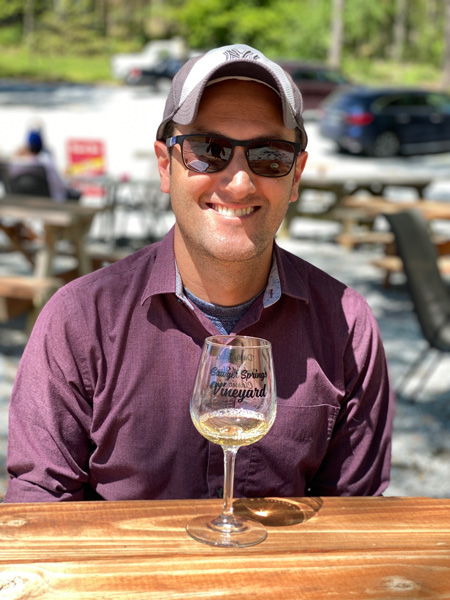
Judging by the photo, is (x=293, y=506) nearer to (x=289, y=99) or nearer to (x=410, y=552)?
(x=410, y=552)

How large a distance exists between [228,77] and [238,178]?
0.23 meters

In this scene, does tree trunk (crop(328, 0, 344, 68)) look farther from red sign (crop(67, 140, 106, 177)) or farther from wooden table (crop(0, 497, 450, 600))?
wooden table (crop(0, 497, 450, 600))

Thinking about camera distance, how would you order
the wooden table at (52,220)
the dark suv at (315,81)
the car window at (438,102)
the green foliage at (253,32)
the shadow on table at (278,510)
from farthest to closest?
the green foliage at (253,32), the dark suv at (315,81), the car window at (438,102), the wooden table at (52,220), the shadow on table at (278,510)

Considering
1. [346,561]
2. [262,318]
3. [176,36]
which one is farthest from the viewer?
[176,36]

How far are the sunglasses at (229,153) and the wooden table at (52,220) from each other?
4.50 metres

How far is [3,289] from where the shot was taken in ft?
19.2

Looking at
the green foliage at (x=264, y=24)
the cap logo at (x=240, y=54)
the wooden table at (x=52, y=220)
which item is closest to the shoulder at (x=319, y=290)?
the cap logo at (x=240, y=54)

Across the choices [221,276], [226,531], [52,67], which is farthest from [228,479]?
[52,67]

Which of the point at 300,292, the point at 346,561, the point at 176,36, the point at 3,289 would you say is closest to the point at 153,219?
the point at 3,289

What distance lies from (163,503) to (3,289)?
14.6 ft

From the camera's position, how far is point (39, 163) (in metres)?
8.40

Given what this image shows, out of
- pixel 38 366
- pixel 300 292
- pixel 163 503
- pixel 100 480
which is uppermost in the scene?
pixel 300 292

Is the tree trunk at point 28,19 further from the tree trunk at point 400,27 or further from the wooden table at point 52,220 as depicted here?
the wooden table at point 52,220

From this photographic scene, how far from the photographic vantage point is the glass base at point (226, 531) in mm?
1496
